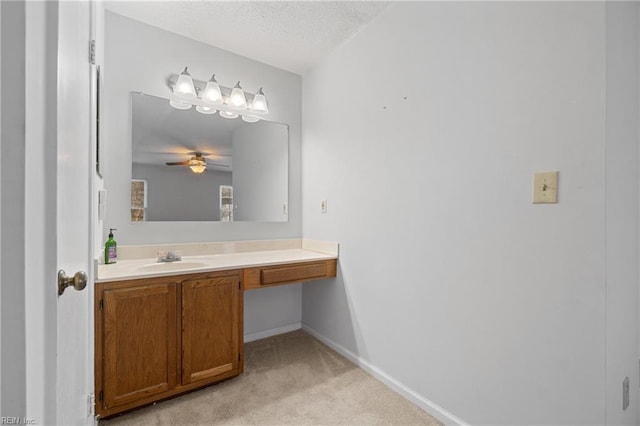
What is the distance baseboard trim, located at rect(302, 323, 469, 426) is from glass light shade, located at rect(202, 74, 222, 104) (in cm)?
220

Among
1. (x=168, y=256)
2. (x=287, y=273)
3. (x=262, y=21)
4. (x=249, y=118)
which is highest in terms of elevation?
(x=262, y=21)

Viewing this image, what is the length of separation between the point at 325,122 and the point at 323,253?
114 centimetres

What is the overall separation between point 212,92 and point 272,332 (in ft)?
7.01

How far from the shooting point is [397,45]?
6.20 feet

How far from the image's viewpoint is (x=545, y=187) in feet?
3.96

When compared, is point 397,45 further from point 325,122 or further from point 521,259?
point 521,259

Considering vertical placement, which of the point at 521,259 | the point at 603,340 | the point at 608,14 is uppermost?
the point at 608,14

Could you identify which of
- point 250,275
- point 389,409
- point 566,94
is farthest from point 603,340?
point 250,275

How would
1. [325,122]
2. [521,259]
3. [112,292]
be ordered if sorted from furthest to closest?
[325,122]
[112,292]
[521,259]

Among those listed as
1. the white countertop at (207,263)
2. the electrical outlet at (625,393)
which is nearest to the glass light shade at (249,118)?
the white countertop at (207,263)

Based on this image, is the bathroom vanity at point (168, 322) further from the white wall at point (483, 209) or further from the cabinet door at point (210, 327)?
the white wall at point (483, 209)

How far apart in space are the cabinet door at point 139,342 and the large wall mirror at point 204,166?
0.73m

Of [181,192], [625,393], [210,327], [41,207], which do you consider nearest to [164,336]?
[210,327]

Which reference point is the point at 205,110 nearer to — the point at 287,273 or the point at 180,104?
the point at 180,104
